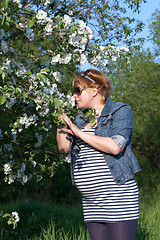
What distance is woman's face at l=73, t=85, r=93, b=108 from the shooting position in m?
2.74

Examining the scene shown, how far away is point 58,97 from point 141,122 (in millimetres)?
10936

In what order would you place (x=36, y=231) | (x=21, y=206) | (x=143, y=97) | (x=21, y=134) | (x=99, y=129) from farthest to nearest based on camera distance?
(x=143, y=97) < (x=21, y=206) < (x=36, y=231) < (x=21, y=134) < (x=99, y=129)

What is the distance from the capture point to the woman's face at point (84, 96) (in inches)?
108

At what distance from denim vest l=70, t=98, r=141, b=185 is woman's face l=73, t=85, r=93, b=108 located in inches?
6.2

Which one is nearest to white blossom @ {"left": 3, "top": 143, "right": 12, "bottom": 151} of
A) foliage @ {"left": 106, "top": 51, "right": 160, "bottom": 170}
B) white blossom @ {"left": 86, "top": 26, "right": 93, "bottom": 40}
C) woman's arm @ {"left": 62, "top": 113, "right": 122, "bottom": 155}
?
white blossom @ {"left": 86, "top": 26, "right": 93, "bottom": 40}

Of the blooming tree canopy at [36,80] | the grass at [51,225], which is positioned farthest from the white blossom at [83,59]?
the grass at [51,225]

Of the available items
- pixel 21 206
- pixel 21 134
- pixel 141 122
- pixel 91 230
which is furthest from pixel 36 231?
pixel 141 122

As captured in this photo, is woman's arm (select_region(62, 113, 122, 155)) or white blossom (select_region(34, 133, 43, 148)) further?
white blossom (select_region(34, 133, 43, 148))

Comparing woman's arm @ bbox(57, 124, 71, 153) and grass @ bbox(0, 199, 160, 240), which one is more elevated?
woman's arm @ bbox(57, 124, 71, 153)

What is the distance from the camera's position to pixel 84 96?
2746mm

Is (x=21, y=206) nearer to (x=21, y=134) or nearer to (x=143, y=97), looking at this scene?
(x=21, y=134)

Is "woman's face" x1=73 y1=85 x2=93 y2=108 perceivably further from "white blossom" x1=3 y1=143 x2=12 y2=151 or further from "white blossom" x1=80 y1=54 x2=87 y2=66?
"white blossom" x1=3 y1=143 x2=12 y2=151

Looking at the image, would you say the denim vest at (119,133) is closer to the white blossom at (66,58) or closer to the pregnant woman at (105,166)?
the pregnant woman at (105,166)

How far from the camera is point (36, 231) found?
20.0 ft
